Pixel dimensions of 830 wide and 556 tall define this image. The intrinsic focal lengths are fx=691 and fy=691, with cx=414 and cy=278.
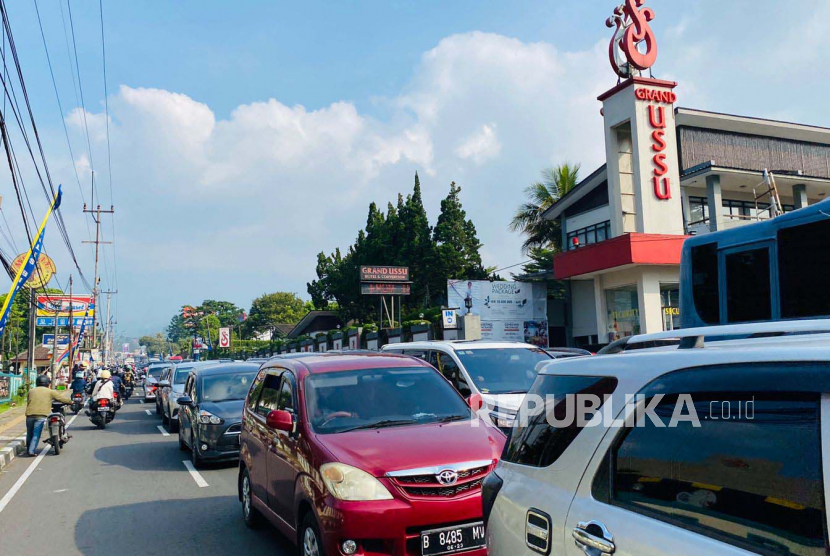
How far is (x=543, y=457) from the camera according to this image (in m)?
3.05

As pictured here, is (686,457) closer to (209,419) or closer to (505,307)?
(209,419)

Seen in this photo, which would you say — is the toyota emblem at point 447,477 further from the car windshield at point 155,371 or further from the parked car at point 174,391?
the car windshield at point 155,371

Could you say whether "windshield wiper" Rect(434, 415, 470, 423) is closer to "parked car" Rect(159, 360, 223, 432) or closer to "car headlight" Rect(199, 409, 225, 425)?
"car headlight" Rect(199, 409, 225, 425)

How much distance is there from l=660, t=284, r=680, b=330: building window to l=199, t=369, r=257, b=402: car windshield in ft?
56.9

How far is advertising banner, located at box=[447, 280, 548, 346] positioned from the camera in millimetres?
33844

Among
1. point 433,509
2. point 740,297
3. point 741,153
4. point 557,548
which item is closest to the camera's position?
point 557,548

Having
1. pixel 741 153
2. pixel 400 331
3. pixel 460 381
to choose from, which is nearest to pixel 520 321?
pixel 400 331

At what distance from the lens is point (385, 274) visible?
42.3m

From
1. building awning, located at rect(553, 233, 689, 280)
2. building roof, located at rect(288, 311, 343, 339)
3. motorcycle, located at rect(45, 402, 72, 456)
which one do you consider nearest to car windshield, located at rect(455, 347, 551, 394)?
motorcycle, located at rect(45, 402, 72, 456)

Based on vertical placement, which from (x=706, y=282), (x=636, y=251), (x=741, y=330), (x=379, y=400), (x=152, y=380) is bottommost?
(x=152, y=380)

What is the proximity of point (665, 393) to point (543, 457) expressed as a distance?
0.74 metres

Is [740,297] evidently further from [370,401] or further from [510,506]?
[510,506]

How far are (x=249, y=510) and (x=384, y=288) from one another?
115ft

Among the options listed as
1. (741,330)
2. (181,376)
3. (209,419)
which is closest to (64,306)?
(181,376)
